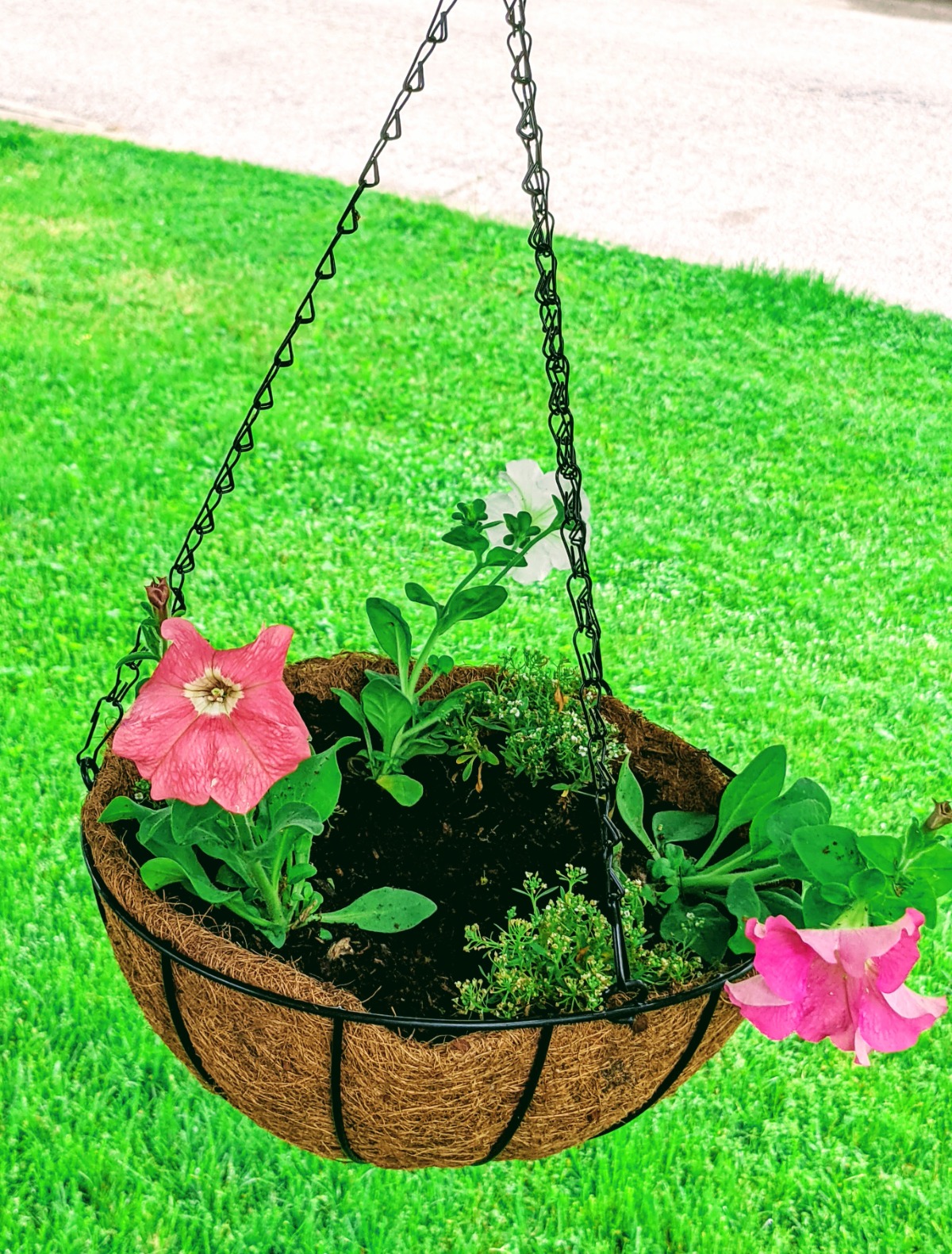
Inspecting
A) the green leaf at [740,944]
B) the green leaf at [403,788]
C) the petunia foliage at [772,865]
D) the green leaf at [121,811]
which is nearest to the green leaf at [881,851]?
the petunia foliage at [772,865]

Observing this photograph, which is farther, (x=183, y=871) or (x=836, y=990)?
(x=183, y=871)

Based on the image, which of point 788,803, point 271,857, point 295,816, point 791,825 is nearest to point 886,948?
point 791,825

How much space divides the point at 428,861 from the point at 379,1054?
18.1 inches

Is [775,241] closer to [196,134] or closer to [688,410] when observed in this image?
[688,410]

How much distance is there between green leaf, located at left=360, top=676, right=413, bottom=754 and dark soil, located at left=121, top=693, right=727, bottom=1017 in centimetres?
10

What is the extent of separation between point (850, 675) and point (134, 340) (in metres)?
2.88

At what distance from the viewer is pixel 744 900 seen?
127cm

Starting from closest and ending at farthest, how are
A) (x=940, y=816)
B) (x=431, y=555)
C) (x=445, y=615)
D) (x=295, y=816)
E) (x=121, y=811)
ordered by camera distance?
(x=940, y=816), (x=295, y=816), (x=121, y=811), (x=445, y=615), (x=431, y=555)

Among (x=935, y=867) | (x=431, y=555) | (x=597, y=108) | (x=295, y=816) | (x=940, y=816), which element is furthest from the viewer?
(x=597, y=108)

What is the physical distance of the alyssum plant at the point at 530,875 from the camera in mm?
1058

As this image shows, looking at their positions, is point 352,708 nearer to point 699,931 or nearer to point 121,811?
point 121,811

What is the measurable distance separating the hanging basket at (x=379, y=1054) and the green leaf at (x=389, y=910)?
0.12m

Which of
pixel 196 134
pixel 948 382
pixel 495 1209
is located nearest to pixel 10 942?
pixel 495 1209

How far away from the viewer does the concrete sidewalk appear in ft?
21.6
